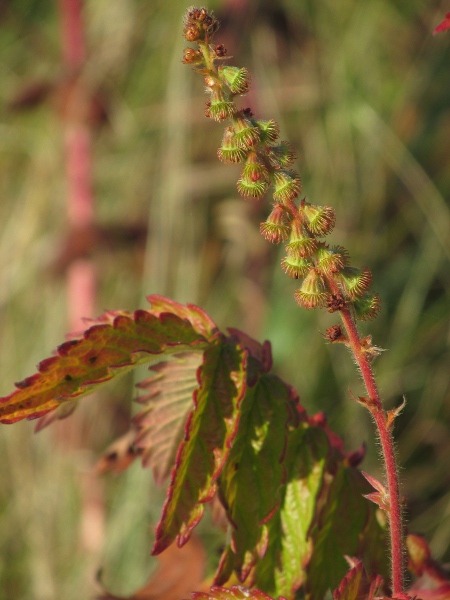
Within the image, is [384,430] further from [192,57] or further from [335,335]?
[192,57]

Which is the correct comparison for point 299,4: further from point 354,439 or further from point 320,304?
point 320,304

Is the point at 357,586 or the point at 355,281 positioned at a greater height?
the point at 355,281

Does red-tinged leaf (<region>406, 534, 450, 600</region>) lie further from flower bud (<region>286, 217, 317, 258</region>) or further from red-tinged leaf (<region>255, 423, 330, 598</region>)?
flower bud (<region>286, 217, 317, 258</region>)

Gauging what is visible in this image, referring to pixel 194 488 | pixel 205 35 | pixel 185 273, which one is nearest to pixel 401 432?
pixel 185 273

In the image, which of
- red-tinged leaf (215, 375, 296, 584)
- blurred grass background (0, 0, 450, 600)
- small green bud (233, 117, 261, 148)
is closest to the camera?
small green bud (233, 117, 261, 148)

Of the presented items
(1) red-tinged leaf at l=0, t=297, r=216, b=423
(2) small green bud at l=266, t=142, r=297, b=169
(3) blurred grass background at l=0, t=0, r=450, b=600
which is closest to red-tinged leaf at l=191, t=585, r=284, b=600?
(1) red-tinged leaf at l=0, t=297, r=216, b=423

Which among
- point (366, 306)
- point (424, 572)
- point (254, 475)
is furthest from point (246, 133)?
point (424, 572)
